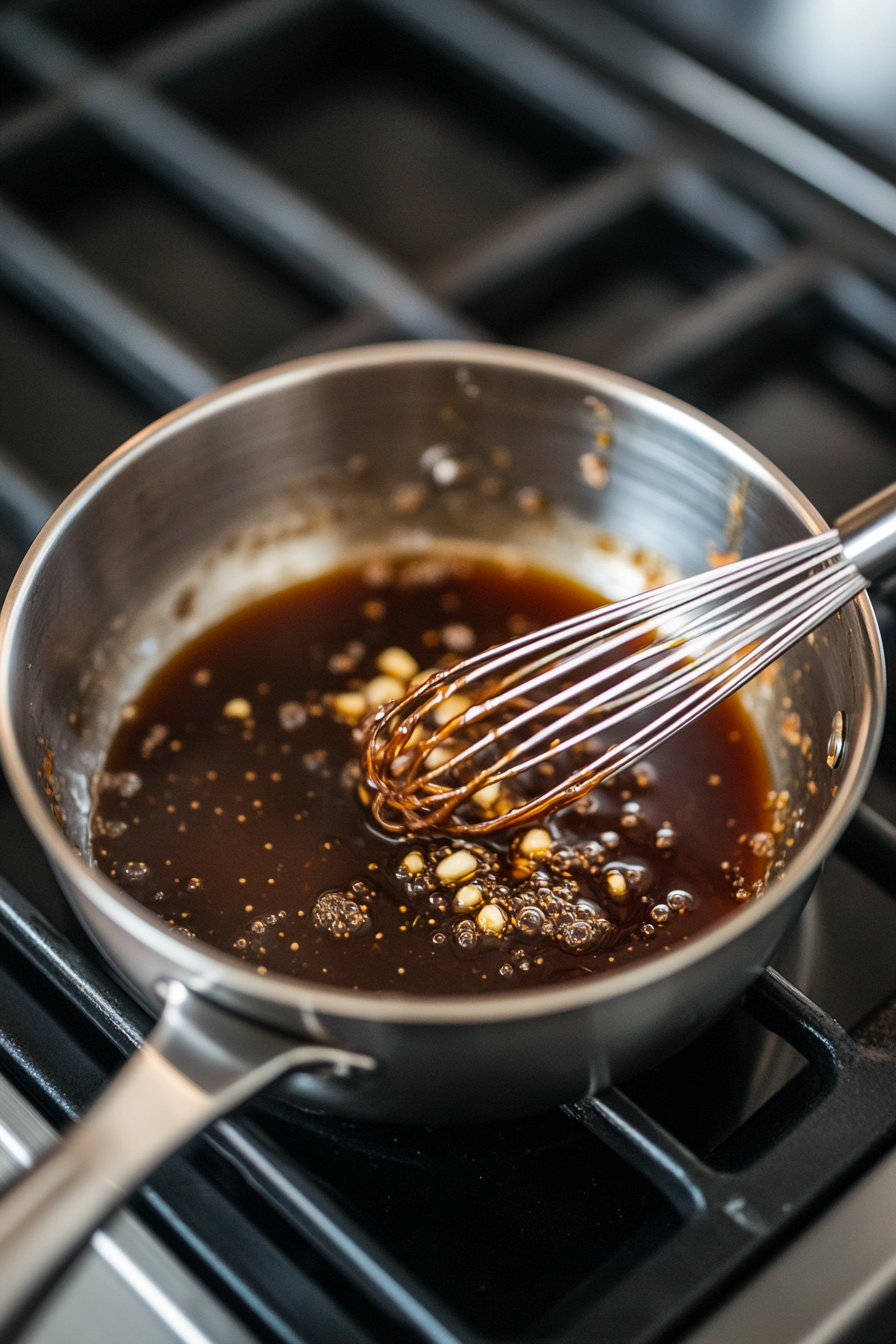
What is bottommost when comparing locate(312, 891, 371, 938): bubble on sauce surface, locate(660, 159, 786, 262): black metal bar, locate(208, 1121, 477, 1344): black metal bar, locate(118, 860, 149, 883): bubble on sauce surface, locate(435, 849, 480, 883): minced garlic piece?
locate(208, 1121, 477, 1344): black metal bar

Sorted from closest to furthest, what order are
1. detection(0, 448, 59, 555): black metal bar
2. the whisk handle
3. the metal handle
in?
the metal handle, the whisk handle, detection(0, 448, 59, 555): black metal bar

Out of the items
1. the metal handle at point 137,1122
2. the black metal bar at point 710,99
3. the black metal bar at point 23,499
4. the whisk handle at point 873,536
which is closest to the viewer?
the metal handle at point 137,1122

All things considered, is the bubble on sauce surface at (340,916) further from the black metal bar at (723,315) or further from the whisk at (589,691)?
the black metal bar at (723,315)

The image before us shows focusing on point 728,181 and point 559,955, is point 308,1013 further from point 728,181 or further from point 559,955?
point 728,181

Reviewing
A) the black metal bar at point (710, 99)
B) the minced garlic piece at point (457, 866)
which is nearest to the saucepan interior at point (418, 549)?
the minced garlic piece at point (457, 866)

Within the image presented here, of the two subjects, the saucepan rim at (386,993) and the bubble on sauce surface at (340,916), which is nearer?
the saucepan rim at (386,993)

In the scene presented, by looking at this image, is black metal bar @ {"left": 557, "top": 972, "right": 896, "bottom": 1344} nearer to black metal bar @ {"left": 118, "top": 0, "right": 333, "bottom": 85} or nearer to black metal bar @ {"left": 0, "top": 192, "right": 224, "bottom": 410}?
black metal bar @ {"left": 0, "top": 192, "right": 224, "bottom": 410}

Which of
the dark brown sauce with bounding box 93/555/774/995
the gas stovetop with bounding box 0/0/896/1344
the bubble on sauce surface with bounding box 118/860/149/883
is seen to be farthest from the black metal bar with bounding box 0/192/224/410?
the bubble on sauce surface with bounding box 118/860/149/883
